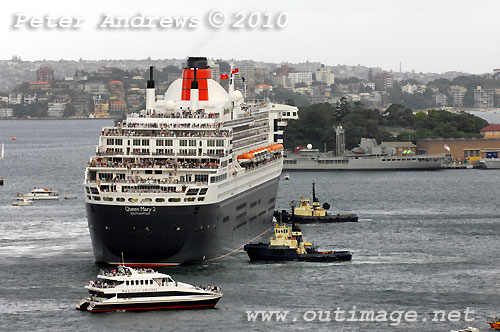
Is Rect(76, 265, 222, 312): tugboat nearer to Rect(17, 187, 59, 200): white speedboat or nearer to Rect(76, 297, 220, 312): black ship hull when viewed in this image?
Rect(76, 297, 220, 312): black ship hull

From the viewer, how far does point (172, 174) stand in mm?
64438

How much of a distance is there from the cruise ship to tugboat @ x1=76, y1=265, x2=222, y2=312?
708 cm

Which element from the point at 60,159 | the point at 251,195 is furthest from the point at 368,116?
the point at 251,195

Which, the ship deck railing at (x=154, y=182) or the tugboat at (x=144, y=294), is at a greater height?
the ship deck railing at (x=154, y=182)

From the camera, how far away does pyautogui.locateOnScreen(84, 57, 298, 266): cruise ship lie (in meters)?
62.5

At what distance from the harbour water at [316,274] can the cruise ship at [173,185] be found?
1430 mm

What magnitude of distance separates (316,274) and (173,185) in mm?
7701

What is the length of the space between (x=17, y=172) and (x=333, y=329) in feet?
284

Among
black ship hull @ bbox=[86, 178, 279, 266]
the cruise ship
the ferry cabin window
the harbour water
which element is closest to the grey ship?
the harbour water

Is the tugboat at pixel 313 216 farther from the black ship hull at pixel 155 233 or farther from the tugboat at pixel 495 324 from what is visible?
the tugboat at pixel 495 324

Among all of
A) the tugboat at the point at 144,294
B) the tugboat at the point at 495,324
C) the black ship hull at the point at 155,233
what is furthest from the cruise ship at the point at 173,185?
the tugboat at the point at 495,324

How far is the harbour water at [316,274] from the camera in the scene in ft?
174

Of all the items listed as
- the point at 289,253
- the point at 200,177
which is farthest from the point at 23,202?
the point at 289,253

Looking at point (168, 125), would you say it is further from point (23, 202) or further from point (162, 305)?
point (23, 202)
